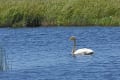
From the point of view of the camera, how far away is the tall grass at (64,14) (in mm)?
46656

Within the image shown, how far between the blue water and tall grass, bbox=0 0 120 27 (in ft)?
7.00

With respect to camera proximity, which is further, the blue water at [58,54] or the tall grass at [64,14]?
the tall grass at [64,14]

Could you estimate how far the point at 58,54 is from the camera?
102 ft

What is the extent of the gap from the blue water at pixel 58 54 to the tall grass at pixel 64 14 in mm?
2134

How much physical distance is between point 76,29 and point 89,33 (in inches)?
114

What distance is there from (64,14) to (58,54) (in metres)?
17.1

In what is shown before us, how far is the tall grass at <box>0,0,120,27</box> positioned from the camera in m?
46.7

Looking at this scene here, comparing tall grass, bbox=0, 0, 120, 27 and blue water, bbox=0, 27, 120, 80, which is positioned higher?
blue water, bbox=0, 27, 120, 80

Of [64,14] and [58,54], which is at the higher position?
[58,54]

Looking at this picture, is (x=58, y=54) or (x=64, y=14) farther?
(x=64, y=14)

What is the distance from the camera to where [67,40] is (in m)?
38.2

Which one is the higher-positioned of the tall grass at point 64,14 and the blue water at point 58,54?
Answer: the blue water at point 58,54

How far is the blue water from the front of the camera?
2489 cm

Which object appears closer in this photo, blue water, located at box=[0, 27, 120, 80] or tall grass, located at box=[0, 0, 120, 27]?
blue water, located at box=[0, 27, 120, 80]
